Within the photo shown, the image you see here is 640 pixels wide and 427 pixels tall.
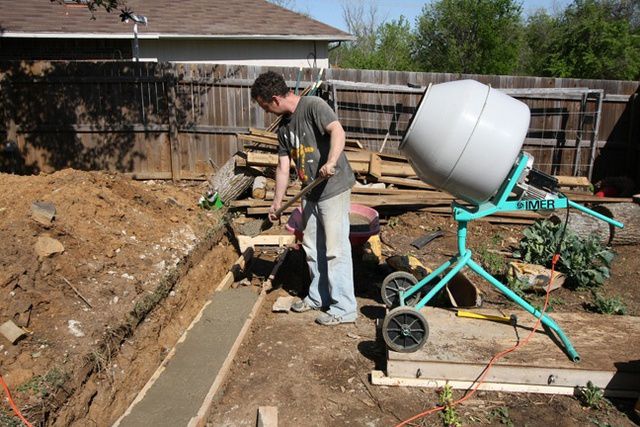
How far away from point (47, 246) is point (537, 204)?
4338 millimetres

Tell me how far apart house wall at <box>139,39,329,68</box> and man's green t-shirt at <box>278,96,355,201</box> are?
1114 centimetres

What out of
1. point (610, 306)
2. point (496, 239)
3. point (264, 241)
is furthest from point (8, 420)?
point (496, 239)

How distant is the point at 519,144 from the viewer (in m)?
3.80

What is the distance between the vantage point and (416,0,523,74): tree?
21.1 m

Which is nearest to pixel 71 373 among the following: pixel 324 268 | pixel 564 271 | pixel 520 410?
pixel 324 268

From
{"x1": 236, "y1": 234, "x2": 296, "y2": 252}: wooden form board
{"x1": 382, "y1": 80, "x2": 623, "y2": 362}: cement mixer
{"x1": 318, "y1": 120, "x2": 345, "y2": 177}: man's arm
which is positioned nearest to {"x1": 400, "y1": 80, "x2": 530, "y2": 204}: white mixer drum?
{"x1": 382, "y1": 80, "x2": 623, "y2": 362}: cement mixer

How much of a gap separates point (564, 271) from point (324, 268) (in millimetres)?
2835

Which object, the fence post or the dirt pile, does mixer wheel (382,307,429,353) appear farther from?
the fence post

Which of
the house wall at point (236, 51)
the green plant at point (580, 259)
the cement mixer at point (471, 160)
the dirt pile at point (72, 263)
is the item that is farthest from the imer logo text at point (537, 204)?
the house wall at point (236, 51)

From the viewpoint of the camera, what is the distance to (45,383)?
370 cm

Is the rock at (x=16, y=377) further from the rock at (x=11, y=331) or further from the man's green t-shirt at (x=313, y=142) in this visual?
the man's green t-shirt at (x=313, y=142)

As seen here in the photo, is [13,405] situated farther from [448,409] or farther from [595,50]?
[595,50]

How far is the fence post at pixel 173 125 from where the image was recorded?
33.5ft

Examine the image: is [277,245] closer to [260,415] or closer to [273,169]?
[273,169]
